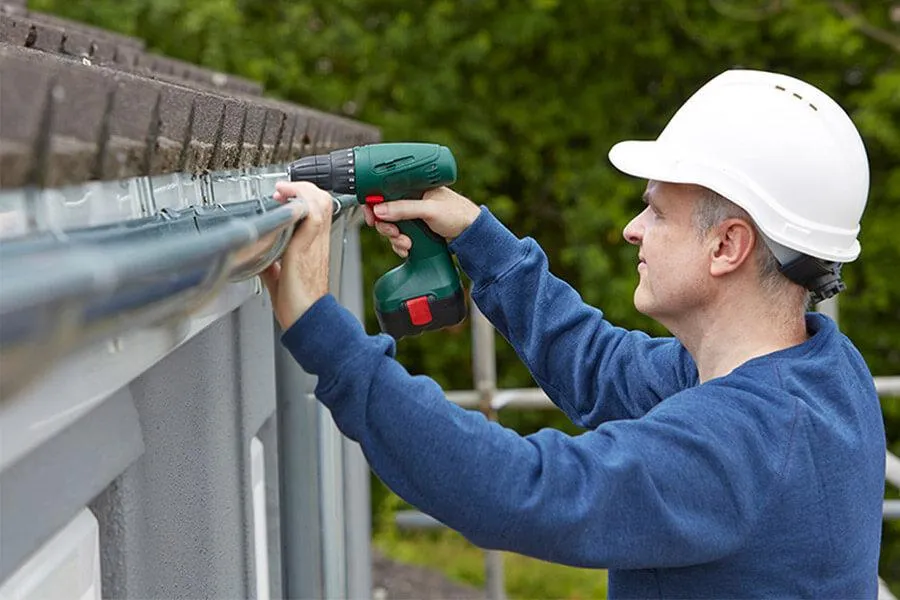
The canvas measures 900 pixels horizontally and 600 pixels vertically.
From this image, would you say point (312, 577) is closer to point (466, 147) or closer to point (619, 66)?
point (466, 147)

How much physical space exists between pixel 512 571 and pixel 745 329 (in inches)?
272

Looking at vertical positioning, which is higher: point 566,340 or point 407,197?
point 407,197

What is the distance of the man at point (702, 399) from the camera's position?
151 cm

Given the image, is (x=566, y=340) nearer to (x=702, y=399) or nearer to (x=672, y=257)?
(x=672, y=257)

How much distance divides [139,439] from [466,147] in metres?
7.98

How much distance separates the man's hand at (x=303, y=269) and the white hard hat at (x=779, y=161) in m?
0.62

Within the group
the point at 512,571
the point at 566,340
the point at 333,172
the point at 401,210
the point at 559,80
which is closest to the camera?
the point at 333,172

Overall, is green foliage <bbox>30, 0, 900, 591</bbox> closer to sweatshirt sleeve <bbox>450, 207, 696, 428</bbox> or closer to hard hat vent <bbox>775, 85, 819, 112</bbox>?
sweatshirt sleeve <bbox>450, 207, 696, 428</bbox>

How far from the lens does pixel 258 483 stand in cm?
269

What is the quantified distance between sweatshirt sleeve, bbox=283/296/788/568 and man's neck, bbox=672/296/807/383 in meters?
0.26

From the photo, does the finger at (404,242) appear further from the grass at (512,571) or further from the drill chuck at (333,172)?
the grass at (512,571)

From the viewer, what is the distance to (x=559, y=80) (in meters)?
9.52

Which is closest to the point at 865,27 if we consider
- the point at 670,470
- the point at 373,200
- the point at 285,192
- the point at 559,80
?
the point at 559,80

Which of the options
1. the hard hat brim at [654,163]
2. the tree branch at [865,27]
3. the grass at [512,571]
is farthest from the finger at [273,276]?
the tree branch at [865,27]
